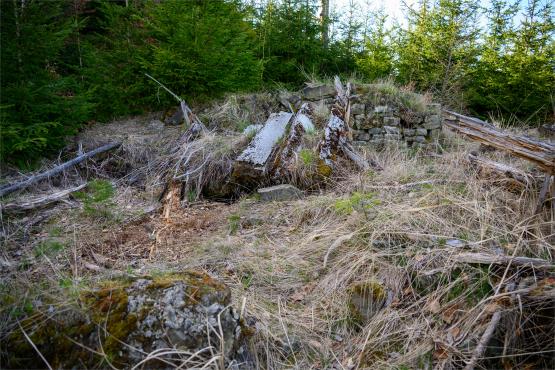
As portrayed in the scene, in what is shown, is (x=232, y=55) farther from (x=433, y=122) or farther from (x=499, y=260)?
(x=499, y=260)

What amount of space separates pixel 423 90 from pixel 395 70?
87 centimetres

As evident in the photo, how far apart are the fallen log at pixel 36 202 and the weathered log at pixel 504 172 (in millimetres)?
4691

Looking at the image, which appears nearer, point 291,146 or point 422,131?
point 291,146

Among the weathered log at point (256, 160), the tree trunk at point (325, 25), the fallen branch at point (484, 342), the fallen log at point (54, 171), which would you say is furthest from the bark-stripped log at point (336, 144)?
the tree trunk at point (325, 25)

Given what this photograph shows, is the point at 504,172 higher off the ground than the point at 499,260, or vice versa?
the point at 504,172

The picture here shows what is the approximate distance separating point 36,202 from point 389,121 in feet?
16.4

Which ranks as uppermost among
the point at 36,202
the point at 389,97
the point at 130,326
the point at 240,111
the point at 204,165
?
the point at 389,97

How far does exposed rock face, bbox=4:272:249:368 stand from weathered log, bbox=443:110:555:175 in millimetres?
2733

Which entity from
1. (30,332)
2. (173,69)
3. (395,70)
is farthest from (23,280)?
(395,70)

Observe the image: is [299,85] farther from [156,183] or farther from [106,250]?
[106,250]

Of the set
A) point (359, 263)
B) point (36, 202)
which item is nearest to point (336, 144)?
point (359, 263)

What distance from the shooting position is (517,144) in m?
3.32

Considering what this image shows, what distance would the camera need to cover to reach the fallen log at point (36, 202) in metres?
3.87

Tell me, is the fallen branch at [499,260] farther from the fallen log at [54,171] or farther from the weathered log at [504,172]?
the fallen log at [54,171]
